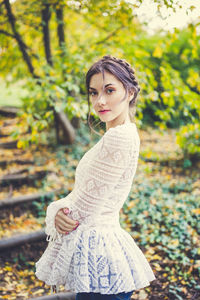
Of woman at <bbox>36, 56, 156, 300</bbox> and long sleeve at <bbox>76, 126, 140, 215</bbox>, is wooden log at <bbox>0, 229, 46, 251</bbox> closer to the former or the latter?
woman at <bbox>36, 56, 156, 300</bbox>

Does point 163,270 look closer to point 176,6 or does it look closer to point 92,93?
point 92,93

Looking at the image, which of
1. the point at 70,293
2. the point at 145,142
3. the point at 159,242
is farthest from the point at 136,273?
the point at 145,142

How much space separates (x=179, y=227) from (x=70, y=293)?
1.75 meters

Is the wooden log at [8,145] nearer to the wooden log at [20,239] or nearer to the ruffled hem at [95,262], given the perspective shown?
the wooden log at [20,239]

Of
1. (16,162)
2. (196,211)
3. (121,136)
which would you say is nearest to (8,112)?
(16,162)

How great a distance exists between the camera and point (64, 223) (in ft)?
5.06

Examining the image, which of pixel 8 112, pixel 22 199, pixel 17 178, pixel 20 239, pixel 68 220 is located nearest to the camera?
pixel 68 220

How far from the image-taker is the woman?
1.45m

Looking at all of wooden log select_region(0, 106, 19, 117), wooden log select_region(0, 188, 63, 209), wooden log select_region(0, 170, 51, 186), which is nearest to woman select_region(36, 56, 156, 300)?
wooden log select_region(0, 188, 63, 209)

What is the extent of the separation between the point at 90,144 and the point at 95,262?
4895 mm

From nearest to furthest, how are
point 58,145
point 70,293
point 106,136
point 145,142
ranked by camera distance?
point 106,136 → point 70,293 → point 58,145 → point 145,142

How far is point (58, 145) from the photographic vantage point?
6520mm

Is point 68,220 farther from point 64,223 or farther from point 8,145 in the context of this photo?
point 8,145

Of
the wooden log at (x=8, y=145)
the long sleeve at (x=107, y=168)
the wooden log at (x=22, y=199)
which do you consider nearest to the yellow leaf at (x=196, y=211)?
the wooden log at (x=22, y=199)
